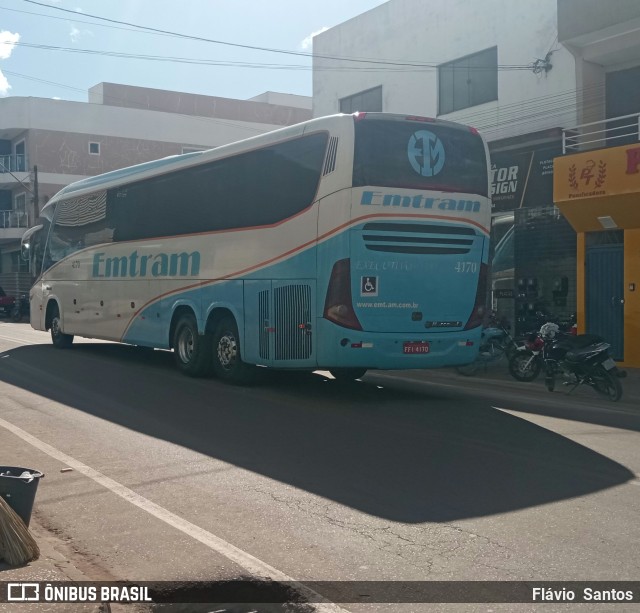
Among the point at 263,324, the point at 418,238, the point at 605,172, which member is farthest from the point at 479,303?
the point at 605,172

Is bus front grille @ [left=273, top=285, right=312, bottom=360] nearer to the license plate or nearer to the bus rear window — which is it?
the license plate

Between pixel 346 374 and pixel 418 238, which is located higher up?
pixel 418 238

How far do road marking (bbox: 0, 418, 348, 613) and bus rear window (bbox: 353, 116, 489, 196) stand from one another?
5.31m

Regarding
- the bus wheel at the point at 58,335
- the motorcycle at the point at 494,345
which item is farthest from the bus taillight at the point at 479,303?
the bus wheel at the point at 58,335

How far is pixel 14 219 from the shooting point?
47.7 m

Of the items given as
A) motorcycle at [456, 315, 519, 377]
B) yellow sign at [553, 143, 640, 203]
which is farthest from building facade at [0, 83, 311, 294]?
motorcycle at [456, 315, 519, 377]

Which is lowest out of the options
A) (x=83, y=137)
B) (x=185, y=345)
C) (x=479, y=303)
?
(x=185, y=345)

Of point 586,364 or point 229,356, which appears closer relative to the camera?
point 586,364

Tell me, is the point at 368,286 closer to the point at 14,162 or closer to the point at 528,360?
the point at 528,360

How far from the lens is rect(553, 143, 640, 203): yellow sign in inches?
627

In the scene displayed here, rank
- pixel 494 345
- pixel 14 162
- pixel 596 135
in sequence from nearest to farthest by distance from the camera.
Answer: pixel 494 345 → pixel 596 135 → pixel 14 162

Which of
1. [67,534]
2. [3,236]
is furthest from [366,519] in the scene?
[3,236]

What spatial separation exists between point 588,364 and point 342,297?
4271 millimetres

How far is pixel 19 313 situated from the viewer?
3828 cm
